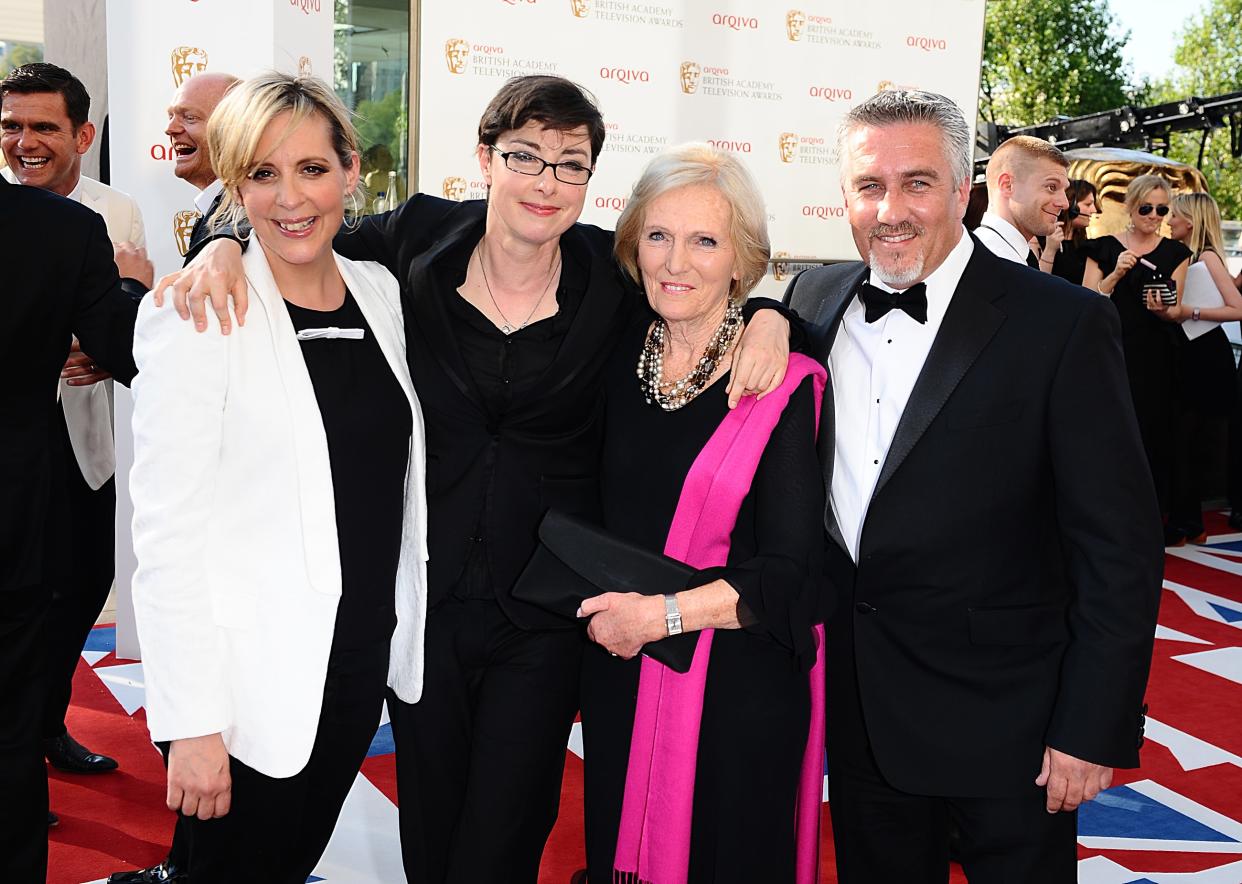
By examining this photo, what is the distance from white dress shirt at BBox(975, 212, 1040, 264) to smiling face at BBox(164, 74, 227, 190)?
2665 millimetres

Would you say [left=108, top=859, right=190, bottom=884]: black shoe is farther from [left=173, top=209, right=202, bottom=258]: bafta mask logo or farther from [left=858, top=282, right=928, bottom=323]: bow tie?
[left=173, top=209, right=202, bottom=258]: bafta mask logo

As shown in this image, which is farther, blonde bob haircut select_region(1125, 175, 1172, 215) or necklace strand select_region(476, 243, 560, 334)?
blonde bob haircut select_region(1125, 175, 1172, 215)

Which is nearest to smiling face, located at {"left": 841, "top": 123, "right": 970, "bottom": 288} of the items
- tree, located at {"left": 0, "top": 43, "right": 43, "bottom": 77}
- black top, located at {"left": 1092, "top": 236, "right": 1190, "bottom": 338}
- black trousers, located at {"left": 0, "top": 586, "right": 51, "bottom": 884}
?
black trousers, located at {"left": 0, "top": 586, "right": 51, "bottom": 884}

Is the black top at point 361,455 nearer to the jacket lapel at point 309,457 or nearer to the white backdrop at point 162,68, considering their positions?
the jacket lapel at point 309,457

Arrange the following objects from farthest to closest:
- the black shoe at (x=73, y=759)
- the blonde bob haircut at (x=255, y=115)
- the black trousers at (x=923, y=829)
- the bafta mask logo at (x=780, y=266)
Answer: the bafta mask logo at (x=780, y=266)
the black shoe at (x=73, y=759)
the black trousers at (x=923, y=829)
the blonde bob haircut at (x=255, y=115)

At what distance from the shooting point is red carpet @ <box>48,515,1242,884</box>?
309 cm

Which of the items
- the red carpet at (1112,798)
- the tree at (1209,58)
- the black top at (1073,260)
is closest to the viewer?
the red carpet at (1112,798)

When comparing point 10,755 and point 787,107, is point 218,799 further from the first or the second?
point 787,107

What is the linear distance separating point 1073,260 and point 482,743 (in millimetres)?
5439

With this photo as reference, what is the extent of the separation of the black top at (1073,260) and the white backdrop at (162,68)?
12.9 feet

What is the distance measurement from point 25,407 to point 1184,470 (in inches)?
256

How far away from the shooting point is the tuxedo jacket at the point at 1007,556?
1.85 m

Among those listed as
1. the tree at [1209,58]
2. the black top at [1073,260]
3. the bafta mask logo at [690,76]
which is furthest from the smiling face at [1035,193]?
the tree at [1209,58]

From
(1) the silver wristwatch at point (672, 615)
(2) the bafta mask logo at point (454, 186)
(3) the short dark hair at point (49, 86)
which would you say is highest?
(3) the short dark hair at point (49, 86)
